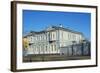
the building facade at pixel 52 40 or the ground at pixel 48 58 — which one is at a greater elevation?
the building facade at pixel 52 40

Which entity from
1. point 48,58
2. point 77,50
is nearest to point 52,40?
point 48,58

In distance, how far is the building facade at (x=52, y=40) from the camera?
1935 millimetres

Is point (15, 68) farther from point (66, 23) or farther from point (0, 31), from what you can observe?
point (66, 23)

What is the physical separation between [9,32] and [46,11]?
1.20ft

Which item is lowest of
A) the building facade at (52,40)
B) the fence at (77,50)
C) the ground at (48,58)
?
the ground at (48,58)

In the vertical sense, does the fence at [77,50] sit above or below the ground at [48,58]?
above

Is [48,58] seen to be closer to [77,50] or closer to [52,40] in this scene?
[52,40]

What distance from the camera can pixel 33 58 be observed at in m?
1.93

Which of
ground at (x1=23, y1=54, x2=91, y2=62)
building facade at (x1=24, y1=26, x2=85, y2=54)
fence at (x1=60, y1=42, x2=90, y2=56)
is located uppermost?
building facade at (x1=24, y1=26, x2=85, y2=54)

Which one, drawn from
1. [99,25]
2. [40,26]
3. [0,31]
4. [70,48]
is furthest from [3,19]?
[99,25]

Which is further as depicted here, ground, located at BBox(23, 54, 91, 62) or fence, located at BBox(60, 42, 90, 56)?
fence, located at BBox(60, 42, 90, 56)

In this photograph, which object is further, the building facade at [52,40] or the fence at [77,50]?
the fence at [77,50]

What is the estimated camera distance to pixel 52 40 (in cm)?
199

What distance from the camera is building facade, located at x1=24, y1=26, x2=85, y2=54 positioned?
193 centimetres
